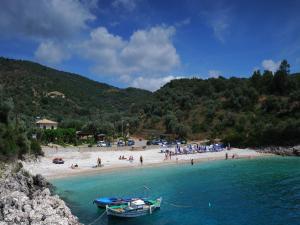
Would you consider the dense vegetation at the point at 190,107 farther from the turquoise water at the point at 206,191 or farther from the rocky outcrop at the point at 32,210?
the rocky outcrop at the point at 32,210

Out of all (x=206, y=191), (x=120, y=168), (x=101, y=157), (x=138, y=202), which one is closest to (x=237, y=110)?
(x=101, y=157)

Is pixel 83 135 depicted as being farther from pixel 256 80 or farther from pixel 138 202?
pixel 138 202

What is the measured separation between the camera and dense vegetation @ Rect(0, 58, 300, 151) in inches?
3216

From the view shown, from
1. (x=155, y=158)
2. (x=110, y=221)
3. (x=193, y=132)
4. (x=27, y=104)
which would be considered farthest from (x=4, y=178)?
(x=27, y=104)

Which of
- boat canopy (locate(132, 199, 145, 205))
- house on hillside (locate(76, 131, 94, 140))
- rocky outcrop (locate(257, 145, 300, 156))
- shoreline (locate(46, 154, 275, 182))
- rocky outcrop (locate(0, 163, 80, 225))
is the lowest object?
boat canopy (locate(132, 199, 145, 205))

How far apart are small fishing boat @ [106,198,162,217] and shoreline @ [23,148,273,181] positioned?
65.8ft

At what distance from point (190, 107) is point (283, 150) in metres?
49.4

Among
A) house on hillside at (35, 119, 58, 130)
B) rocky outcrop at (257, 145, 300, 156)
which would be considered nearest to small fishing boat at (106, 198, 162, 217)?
rocky outcrop at (257, 145, 300, 156)

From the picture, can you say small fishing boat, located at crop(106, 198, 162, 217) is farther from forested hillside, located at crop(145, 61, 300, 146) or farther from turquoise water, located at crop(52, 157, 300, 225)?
forested hillside, located at crop(145, 61, 300, 146)

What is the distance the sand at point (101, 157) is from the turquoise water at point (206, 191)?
113 inches

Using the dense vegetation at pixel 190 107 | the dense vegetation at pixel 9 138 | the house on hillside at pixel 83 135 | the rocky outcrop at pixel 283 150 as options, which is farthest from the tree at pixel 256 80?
the dense vegetation at pixel 9 138

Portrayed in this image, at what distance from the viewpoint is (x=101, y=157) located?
6456 centimetres

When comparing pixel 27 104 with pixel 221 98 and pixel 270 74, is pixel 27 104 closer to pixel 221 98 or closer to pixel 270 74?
pixel 221 98

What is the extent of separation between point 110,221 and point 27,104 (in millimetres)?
105085
